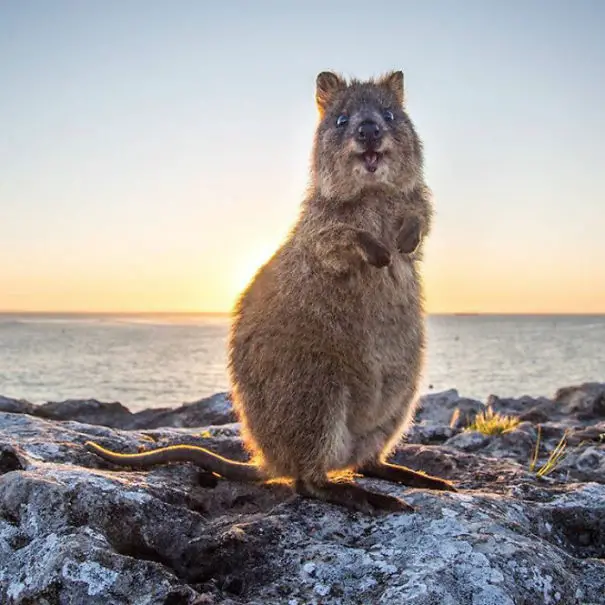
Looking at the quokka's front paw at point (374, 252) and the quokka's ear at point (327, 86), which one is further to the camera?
the quokka's ear at point (327, 86)

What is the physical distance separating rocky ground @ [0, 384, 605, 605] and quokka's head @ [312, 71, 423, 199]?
2.23 metres

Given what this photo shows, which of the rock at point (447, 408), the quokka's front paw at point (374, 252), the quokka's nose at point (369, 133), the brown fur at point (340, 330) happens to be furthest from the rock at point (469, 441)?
the quokka's nose at point (369, 133)

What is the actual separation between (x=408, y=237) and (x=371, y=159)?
66 centimetres

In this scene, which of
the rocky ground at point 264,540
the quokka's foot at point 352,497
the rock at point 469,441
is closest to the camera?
the rocky ground at point 264,540

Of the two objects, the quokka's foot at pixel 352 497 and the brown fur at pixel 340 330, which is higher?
the brown fur at pixel 340 330

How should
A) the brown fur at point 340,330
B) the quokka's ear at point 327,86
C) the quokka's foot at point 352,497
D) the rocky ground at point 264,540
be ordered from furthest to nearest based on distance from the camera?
the quokka's ear at point 327,86, the brown fur at point 340,330, the quokka's foot at point 352,497, the rocky ground at point 264,540

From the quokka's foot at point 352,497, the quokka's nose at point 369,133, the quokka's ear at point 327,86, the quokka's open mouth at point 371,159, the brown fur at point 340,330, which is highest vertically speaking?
the quokka's ear at point 327,86

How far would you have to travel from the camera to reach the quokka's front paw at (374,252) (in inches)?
201

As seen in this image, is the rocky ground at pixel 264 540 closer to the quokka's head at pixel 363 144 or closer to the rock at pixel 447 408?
the quokka's head at pixel 363 144

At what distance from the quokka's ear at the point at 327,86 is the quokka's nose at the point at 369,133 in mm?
947

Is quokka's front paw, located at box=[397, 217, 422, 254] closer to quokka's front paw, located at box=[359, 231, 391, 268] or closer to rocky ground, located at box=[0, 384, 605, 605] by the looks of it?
quokka's front paw, located at box=[359, 231, 391, 268]

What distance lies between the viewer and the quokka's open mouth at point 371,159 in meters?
5.60

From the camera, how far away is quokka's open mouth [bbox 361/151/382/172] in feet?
18.4

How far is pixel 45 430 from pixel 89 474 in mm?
1611
